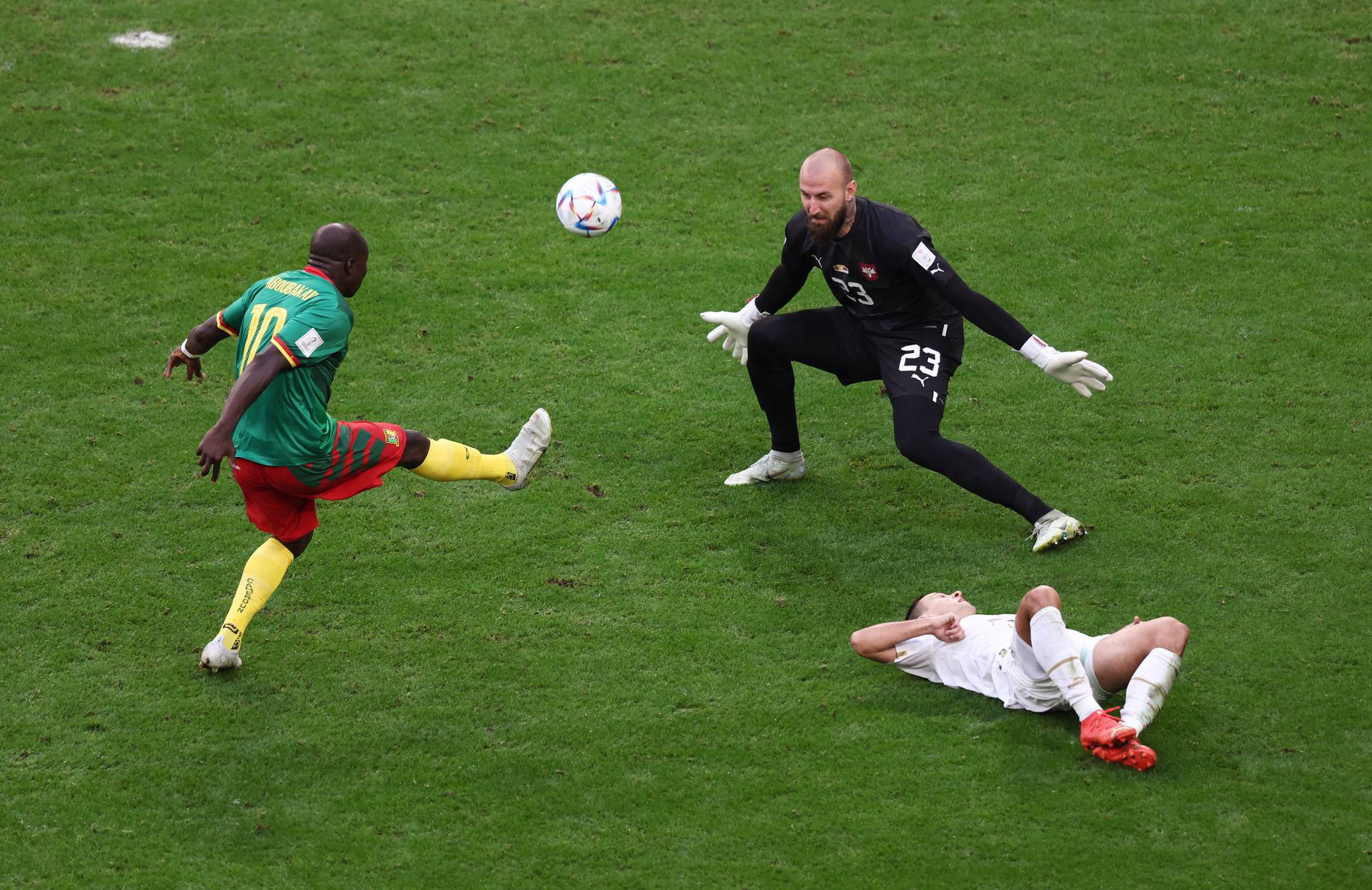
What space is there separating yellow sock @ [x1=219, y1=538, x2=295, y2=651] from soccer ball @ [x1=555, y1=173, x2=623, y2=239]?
3.12 m

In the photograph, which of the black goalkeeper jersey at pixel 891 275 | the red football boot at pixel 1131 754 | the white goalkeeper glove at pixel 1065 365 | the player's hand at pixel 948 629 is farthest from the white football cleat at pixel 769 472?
the red football boot at pixel 1131 754

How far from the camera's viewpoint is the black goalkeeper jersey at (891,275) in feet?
21.5

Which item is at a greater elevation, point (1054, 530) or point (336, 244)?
point (336, 244)

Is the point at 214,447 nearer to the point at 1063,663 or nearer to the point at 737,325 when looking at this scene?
the point at 737,325

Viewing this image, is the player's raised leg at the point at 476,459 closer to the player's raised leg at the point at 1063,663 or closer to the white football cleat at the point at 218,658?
the white football cleat at the point at 218,658

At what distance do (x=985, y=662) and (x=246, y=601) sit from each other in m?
3.30

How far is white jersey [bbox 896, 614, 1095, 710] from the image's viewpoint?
5527 mm

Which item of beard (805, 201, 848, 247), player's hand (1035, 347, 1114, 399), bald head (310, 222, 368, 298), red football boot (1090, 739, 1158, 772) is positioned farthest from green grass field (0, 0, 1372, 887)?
bald head (310, 222, 368, 298)

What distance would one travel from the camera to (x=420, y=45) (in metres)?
12.0

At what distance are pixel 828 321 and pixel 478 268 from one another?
3208 millimetres

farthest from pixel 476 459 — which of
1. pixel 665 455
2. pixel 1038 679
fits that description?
pixel 1038 679

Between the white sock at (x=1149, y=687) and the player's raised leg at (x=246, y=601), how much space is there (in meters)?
3.72

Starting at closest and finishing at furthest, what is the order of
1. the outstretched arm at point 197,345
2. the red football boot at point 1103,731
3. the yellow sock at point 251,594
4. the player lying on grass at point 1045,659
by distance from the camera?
the red football boot at point 1103,731 < the player lying on grass at point 1045,659 < the yellow sock at point 251,594 < the outstretched arm at point 197,345

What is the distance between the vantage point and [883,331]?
698 centimetres
